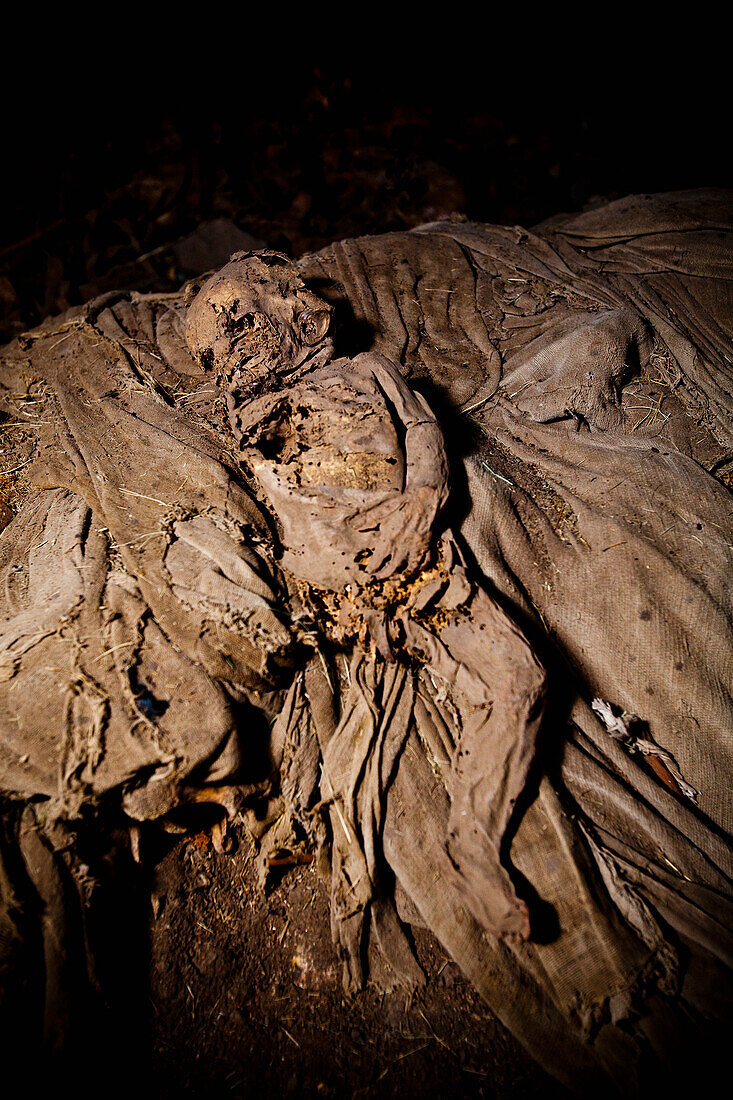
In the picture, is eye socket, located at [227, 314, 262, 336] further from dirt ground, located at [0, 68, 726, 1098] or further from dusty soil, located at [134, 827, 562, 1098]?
dirt ground, located at [0, 68, 726, 1098]

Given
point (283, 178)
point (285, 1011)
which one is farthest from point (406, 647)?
point (283, 178)

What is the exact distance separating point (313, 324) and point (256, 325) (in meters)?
0.25

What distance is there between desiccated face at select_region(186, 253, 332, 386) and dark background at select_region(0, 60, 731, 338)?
4.44 m

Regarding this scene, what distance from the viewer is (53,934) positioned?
1.46m

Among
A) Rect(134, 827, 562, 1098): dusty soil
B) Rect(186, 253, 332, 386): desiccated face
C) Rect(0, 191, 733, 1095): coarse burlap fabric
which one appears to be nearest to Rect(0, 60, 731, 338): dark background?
Rect(186, 253, 332, 386): desiccated face

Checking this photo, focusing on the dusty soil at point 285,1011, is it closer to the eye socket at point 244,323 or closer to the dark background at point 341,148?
the eye socket at point 244,323

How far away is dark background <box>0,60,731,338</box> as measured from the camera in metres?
6.12

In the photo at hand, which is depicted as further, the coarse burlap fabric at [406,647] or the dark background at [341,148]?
the dark background at [341,148]

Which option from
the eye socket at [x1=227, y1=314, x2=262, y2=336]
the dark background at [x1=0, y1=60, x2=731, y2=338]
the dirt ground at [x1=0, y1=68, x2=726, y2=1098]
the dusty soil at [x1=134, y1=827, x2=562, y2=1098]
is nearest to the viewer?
the dusty soil at [x1=134, y1=827, x2=562, y2=1098]

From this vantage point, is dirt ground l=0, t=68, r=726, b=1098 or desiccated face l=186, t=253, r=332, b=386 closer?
desiccated face l=186, t=253, r=332, b=386

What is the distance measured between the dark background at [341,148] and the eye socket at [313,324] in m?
4.59

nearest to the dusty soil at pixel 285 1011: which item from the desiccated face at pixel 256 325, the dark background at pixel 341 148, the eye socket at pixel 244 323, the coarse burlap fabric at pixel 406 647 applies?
the coarse burlap fabric at pixel 406 647

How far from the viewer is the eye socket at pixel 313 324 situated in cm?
223

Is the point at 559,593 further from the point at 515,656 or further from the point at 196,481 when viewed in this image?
the point at 196,481
